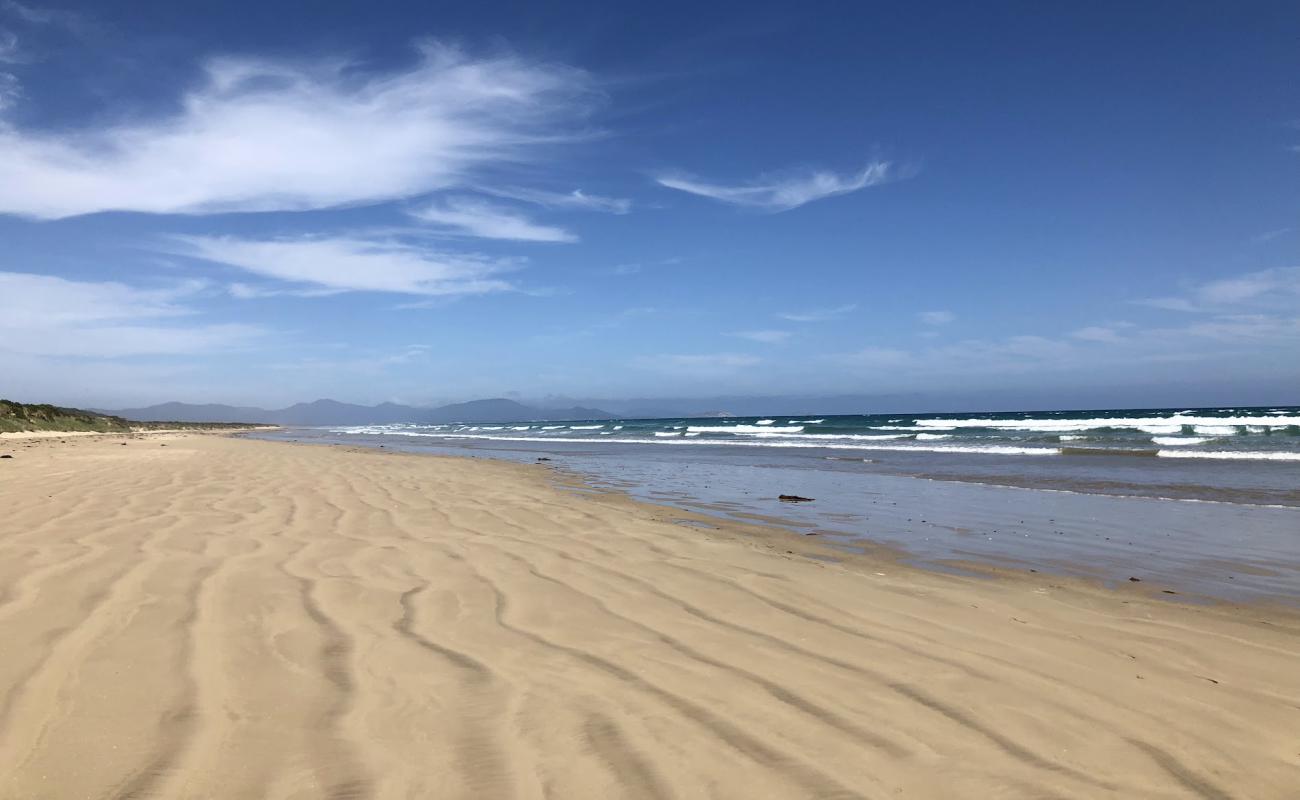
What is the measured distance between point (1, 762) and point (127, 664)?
86 centimetres

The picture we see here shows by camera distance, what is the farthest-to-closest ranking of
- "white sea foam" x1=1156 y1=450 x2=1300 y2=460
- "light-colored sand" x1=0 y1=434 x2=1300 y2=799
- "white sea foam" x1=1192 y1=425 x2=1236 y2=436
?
"white sea foam" x1=1192 y1=425 x2=1236 y2=436 → "white sea foam" x1=1156 y1=450 x2=1300 y2=460 → "light-colored sand" x1=0 y1=434 x2=1300 y2=799

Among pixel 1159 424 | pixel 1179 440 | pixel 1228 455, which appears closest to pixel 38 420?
pixel 1228 455

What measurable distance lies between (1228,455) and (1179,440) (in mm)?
6623

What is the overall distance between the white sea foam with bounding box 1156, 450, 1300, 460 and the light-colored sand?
16991 mm

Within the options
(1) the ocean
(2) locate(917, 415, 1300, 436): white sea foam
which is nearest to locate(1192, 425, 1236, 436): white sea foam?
(2) locate(917, 415, 1300, 436): white sea foam

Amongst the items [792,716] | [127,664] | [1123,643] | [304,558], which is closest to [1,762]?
[127,664]

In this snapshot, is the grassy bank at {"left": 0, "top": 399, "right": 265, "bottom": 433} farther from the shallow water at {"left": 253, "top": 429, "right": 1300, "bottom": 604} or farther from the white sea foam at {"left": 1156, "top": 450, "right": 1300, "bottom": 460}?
the white sea foam at {"left": 1156, "top": 450, "right": 1300, "bottom": 460}

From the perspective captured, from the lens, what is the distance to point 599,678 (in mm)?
3098

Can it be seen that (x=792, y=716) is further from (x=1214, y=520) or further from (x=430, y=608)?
(x=1214, y=520)

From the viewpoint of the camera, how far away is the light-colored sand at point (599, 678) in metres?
2.31

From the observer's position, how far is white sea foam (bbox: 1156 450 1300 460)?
1758cm

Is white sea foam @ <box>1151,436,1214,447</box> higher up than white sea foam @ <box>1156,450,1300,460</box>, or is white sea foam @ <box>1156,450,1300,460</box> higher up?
white sea foam @ <box>1151,436,1214,447</box>

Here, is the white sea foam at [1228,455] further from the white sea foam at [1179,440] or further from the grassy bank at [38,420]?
the grassy bank at [38,420]

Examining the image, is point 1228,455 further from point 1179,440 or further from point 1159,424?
point 1159,424
